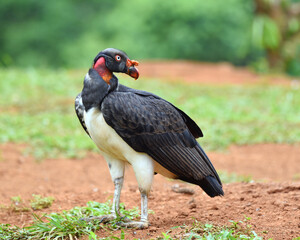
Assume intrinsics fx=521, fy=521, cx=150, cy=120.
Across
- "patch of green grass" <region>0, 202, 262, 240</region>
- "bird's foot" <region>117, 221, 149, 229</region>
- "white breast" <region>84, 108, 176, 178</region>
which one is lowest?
"patch of green grass" <region>0, 202, 262, 240</region>

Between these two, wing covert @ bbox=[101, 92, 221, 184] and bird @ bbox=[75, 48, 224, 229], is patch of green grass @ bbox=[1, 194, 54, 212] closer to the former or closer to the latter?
bird @ bbox=[75, 48, 224, 229]

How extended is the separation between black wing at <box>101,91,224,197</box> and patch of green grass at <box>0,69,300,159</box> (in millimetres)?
3734

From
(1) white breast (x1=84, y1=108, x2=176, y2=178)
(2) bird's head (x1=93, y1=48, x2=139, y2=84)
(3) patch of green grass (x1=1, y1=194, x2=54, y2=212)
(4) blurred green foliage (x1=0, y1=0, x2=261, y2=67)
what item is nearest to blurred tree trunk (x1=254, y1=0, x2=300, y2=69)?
(4) blurred green foliage (x1=0, y1=0, x2=261, y2=67)

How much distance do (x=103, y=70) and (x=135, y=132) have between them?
515 mm

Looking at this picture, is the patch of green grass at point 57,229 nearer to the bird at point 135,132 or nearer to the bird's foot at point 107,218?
the bird's foot at point 107,218

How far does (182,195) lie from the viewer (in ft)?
16.6

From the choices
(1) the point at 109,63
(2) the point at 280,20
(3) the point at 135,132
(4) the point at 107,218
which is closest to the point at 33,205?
(4) the point at 107,218

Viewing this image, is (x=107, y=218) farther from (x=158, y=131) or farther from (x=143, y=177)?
(x=158, y=131)

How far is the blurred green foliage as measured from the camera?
18469 millimetres

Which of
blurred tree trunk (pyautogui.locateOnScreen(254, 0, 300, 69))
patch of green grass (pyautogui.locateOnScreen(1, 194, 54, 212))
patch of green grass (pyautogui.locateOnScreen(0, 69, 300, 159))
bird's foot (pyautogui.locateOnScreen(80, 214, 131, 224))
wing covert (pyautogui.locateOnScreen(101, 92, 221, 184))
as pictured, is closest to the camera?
wing covert (pyautogui.locateOnScreen(101, 92, 221, 184))

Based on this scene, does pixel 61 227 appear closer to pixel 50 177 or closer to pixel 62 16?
pixel 50 177

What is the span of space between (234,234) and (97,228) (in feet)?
3.28

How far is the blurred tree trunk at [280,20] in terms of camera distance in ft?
51.4

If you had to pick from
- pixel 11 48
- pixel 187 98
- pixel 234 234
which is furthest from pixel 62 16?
pixel 234 234
